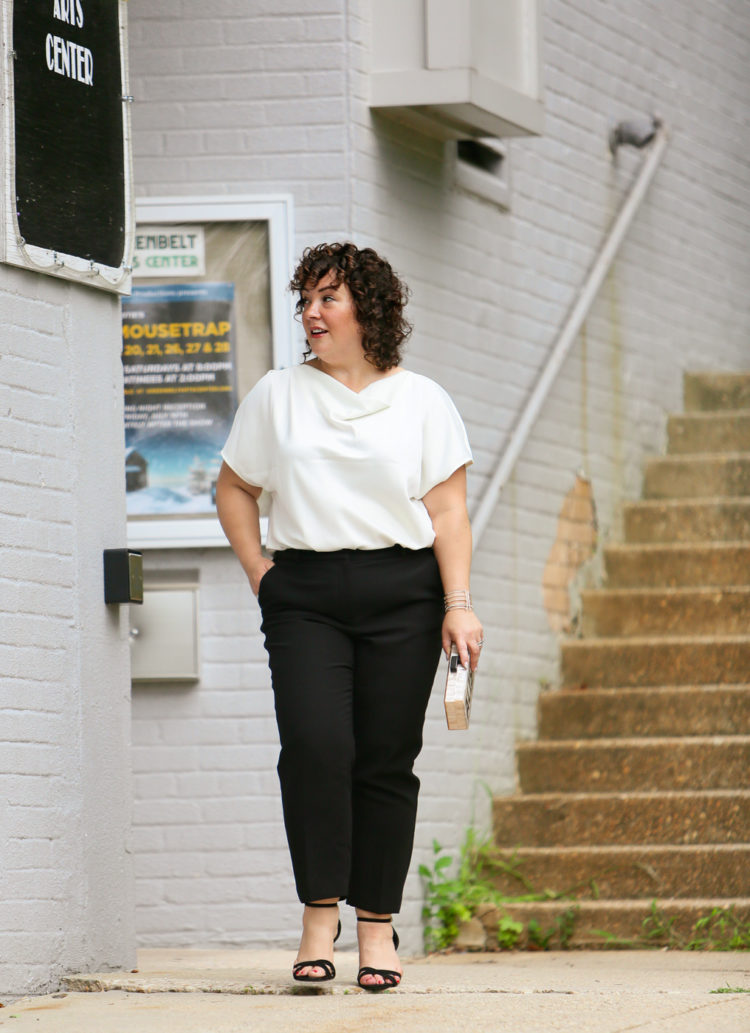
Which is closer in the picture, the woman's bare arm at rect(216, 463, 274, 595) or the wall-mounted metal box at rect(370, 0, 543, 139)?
the woman's bare arm at rect(216, 463, 274, 595)

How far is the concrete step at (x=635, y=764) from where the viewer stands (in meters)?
6.08

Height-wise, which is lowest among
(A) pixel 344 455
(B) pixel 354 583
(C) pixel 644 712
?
(C) pixel 644 712

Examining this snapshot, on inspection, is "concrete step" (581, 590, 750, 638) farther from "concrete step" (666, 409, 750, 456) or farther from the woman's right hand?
the woman's right hand

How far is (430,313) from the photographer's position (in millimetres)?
6199

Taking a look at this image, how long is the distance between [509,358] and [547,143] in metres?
0.97

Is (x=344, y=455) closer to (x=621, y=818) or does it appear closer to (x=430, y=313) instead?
(x=430, y=313)

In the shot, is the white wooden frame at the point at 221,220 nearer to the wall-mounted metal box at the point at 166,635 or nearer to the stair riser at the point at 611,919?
the wall-mounted metal box at the point at 166,635

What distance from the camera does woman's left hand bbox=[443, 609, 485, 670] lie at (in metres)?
3.98

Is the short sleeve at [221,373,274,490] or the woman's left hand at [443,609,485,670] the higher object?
the short sleeve at [221,373,274,490]

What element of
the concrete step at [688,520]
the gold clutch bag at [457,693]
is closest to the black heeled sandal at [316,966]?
the gold clutch bag at [457,693]

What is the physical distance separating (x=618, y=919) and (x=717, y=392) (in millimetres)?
3232

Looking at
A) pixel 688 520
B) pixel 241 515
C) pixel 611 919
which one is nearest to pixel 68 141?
pixel 241 515

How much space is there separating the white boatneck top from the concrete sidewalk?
39.2 inches

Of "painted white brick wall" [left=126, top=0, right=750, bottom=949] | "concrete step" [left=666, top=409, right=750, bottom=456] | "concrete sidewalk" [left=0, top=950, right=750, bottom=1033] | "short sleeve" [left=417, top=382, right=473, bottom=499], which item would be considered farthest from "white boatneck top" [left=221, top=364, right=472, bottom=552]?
"concrete step" [left=666, top=409, right=750, bottom=456]
